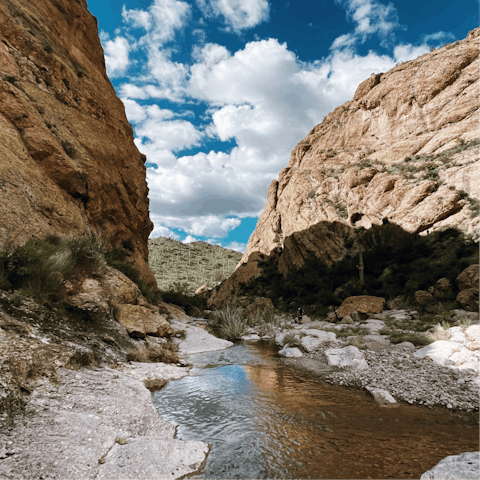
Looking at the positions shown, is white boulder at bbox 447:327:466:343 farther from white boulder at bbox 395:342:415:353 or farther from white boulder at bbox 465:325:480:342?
white boulder at bbox 395:342:415:353

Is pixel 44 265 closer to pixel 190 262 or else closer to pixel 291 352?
pixel 291 352

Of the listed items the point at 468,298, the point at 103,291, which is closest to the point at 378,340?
the point at 468,298

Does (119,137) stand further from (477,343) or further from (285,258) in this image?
(285,258)

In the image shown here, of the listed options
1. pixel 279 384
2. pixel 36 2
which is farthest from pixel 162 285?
pixel 279 384

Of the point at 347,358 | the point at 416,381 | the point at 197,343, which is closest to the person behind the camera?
the point at 416,381

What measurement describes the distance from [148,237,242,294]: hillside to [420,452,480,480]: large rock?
1813 inches

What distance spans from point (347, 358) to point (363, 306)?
944 cm

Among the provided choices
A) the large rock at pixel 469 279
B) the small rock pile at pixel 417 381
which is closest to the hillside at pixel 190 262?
the large rock at pixel 469 279

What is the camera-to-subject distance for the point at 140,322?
845cm

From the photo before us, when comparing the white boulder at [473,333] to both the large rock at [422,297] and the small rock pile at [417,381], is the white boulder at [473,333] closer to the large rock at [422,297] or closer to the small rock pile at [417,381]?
the small rock pile at [417,381]

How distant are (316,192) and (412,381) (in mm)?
29449

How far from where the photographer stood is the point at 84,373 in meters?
4.63

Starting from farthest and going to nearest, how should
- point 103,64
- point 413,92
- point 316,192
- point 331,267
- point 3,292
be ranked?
1. point 316,192
2. point 413,92
3. point 331,267
4. point 103,64
5. point 3,292

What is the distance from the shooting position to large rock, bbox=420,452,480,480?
2648 mm
